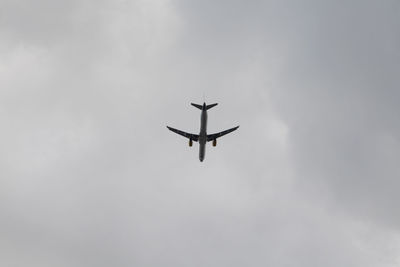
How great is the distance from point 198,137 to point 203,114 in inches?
560

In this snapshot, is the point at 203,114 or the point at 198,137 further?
the point at 198,137

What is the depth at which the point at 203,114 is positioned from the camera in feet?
570

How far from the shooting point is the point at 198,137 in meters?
186
